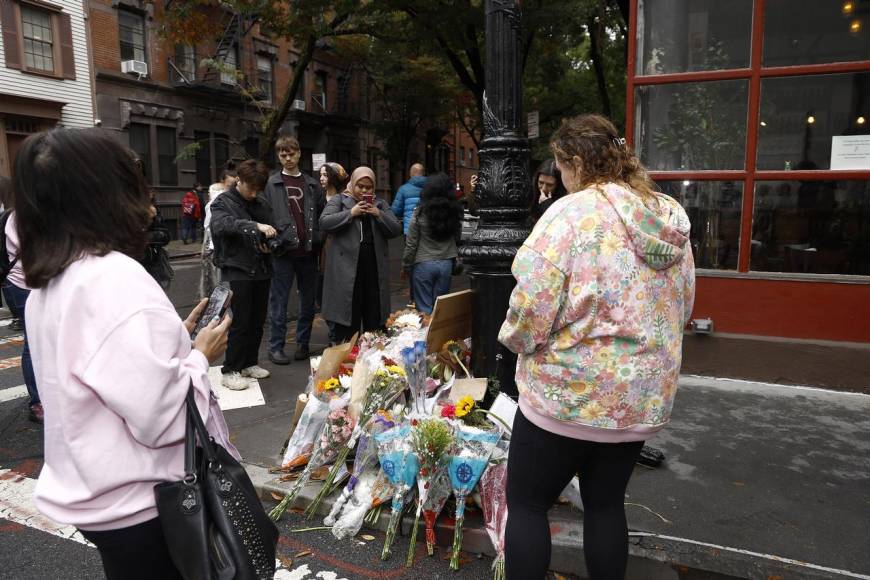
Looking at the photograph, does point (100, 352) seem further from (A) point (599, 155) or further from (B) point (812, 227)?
(B) point (812, 227)

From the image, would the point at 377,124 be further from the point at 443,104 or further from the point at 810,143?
the point at 810,143

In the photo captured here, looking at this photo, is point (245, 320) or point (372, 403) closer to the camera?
point (372, 403)

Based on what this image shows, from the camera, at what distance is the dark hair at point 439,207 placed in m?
6.08

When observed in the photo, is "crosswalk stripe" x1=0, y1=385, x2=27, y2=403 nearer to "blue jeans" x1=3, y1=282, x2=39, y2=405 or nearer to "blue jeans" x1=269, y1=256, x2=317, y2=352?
"blue jeans" x1=3, y1=282, x2=39, y2=405

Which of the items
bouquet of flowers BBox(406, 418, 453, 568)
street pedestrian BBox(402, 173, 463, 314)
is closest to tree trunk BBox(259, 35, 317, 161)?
street pedestrian BBox(402, 173, 463, 314)

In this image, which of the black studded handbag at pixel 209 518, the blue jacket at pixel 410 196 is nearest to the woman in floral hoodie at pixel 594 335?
the black studded handbag at pixel 209 518

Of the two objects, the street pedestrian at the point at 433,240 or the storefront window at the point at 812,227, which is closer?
the storefront window at the point at 812,227

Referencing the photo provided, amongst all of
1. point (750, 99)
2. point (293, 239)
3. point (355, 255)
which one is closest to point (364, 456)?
point (355, 255)

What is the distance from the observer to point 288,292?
6.41 m

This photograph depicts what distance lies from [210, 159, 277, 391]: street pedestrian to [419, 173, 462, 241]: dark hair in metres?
1.48

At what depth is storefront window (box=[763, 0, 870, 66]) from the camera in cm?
500

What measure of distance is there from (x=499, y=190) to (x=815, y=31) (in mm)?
3286

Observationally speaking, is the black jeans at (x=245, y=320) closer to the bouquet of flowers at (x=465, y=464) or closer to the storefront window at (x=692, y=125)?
the bouquet of flowers at (x=465, y=464)

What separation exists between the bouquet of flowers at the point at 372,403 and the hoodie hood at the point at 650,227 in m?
1.96
